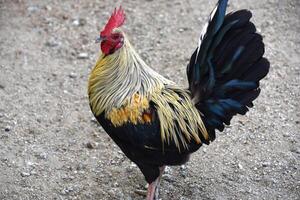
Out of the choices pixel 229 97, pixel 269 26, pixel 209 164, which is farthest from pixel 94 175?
pixel 269 26

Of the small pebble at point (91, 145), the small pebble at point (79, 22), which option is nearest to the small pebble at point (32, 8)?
the small pebble at point (79, 22)

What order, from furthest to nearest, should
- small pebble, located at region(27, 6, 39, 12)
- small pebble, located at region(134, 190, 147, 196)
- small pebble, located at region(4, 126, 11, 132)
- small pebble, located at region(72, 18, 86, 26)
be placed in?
small pebble, located at region(27, 6, 39, 12) → small pebble, located at region(72, 18, 86, 26) → small pebble, located at region(4, 126, 11, 132) → small pebble, located at region(134, 190, 147, 196)

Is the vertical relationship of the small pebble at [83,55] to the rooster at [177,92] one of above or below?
below

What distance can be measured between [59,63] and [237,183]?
276cm

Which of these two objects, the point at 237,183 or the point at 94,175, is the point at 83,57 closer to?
the point at 94,175

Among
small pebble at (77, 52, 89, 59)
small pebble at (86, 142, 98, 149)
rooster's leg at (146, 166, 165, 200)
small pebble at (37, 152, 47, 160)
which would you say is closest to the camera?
rooster's leg at (146, 166, 165, 200)

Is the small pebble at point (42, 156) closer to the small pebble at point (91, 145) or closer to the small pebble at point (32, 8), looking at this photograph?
the small pebble at point (91, 145)

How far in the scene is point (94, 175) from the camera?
559 centimetres

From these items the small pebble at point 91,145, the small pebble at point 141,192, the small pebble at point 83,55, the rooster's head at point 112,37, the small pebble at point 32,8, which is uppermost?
the rooster's head at point 112,37

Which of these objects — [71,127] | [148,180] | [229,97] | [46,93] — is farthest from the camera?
[46,93]

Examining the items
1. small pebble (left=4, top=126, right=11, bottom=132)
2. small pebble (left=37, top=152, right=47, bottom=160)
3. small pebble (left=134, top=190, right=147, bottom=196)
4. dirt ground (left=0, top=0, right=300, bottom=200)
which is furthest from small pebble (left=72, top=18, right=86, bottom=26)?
small pebble (left=134, top=190, right=147, bottom=196)

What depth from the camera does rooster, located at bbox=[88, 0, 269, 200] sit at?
4477 mm

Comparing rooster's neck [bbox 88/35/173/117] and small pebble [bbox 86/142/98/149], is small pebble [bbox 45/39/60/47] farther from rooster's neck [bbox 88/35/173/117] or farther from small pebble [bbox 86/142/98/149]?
rooster's neck [bbox 88/35/173/117]

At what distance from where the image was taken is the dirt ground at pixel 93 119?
18.1 feet
